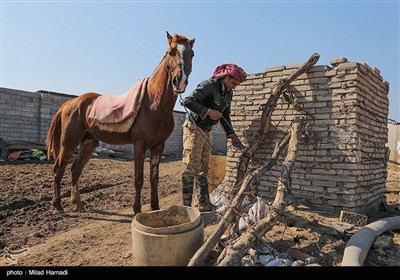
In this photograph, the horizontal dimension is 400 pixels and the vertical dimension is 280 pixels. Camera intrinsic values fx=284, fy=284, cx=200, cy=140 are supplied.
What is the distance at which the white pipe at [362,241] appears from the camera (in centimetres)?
250

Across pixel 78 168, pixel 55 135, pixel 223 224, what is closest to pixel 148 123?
pixel 223 224

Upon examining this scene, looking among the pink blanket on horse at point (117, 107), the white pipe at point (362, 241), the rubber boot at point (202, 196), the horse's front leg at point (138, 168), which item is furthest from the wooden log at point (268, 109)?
the pink blanket on horse at point (117, 107)

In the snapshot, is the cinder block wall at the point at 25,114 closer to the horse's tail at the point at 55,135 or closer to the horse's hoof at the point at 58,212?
the horse's tail at the point at 55,135

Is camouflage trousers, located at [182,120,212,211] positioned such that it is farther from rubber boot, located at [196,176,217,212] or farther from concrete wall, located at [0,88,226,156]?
concrete wall, located at [0,88,226,156]

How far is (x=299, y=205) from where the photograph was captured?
4492 mm

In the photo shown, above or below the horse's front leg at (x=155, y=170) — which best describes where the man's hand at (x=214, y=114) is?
above

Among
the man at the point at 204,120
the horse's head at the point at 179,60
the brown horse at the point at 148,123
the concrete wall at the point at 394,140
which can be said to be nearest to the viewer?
the horse's head at the point at 179,60

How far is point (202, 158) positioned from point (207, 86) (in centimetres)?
116

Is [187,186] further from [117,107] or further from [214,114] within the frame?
[117,107]

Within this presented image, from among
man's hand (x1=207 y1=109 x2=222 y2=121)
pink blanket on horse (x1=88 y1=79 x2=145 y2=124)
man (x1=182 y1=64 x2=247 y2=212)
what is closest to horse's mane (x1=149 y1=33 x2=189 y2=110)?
pink blanket on horse (x1=88 y1=79 x2=145 y2=124)

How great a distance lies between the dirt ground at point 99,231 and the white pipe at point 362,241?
0.15 meters

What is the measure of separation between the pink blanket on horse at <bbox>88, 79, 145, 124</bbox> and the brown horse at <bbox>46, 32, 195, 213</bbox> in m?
0.11

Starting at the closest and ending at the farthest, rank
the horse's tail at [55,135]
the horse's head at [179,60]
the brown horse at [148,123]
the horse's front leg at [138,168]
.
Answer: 1. the horse's head at [179,60]
2. the brown horse at [148,123]
3. the horse's front leg at [138,168]
4. the horse's tail at [55,135]

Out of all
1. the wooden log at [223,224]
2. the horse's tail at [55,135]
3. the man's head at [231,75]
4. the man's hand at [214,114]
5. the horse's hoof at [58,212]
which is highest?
the man's head at [231,75]
